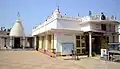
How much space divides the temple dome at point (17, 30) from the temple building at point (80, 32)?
55.6ft

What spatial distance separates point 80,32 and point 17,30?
20.6m

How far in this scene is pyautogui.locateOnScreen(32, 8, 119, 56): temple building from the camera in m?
21.7

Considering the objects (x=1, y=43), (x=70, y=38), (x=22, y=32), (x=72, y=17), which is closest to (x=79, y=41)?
(x=70, y=38)

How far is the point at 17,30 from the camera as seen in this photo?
39.3 meters

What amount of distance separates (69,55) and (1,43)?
22980 mm

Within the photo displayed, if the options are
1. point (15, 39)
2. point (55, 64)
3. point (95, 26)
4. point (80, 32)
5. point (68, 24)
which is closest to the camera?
point (55, 64)

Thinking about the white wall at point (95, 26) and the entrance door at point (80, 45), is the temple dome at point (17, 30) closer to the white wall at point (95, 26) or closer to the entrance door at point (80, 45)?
the entrance door at point (80, 45)

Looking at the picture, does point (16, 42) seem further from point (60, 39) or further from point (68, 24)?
point (60, 39)

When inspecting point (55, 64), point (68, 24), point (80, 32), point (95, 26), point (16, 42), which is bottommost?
point (55, 64)

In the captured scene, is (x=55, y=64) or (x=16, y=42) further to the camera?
(x=16, y=42)

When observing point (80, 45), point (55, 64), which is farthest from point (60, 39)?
Result: point (55, 64)

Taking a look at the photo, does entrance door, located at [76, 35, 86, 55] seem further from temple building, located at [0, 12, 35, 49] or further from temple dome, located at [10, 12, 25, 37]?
temple dome, located at [10, 12, 25, 37]

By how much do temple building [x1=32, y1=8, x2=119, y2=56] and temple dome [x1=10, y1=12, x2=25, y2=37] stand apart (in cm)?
1695

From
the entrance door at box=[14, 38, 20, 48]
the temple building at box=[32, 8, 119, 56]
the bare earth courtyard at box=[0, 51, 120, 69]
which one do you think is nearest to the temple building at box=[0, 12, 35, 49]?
the entrance door at box=[14, 38, 20, 48]
